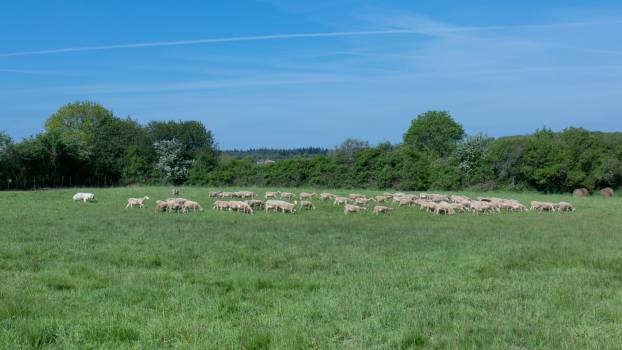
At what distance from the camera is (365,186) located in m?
62.8

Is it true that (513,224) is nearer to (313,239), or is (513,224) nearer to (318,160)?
(313,239)

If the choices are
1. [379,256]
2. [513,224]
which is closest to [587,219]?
[513,224]

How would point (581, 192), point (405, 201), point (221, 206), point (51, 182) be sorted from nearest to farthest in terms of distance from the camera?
point (221, 206) < point (405, 201) < point (581, 192) < point (51, 182)

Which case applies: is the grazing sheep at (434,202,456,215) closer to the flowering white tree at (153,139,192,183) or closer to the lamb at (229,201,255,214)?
the lamb at (229,201,255,214)

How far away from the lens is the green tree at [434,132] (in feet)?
297

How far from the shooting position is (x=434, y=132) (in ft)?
300

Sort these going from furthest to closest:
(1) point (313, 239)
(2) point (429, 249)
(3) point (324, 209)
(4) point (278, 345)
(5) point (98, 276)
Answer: (3) point (324, 209)
(1) point (313, 239)
(2) point (429, 249)
(5) point (98, 276)
(4) point (278, 345)

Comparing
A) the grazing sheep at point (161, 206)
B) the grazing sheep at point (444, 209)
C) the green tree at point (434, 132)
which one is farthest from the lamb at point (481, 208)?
the green tree at point (434, 132)

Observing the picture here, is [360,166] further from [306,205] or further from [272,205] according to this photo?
[272,205]

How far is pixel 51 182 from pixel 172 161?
14365 mm

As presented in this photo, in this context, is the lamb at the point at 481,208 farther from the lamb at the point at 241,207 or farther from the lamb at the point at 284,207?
the lamb at the point at 241,207

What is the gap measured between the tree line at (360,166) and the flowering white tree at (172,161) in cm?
13

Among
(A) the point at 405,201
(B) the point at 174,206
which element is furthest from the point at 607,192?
(B) the point at 174,206

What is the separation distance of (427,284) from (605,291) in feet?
10.3
